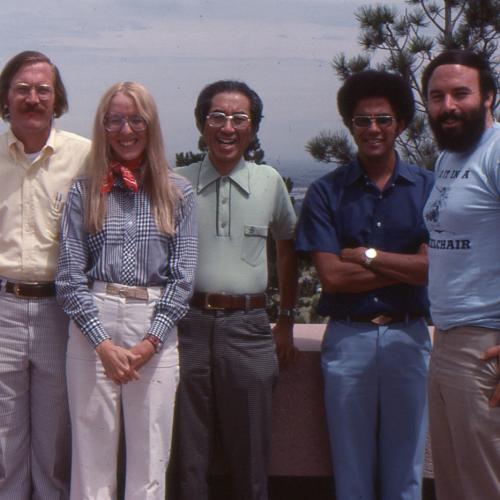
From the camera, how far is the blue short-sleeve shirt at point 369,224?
4.12 metres

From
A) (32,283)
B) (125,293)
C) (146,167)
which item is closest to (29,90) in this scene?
(146,167)

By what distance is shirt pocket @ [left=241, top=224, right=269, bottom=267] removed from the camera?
4168 millimetres

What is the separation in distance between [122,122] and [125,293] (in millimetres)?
597

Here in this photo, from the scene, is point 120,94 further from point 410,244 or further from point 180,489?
point 180,489

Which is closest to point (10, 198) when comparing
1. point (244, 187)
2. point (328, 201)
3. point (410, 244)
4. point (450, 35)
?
point (244, 187)

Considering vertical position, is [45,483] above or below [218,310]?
below

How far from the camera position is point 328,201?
13.8ft

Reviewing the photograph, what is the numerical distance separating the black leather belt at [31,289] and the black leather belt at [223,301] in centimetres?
53

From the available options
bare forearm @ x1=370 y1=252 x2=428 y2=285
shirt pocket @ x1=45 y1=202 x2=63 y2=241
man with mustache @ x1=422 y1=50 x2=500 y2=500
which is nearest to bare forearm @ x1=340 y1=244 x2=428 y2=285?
bare forearm @ x1=370 y1=252 x2=428 y2=285

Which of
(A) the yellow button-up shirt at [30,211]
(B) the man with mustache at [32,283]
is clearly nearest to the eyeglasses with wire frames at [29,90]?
(B) the man with mustache at [32,283]

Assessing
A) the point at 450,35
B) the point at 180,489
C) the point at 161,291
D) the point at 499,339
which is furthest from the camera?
the point at 450,35

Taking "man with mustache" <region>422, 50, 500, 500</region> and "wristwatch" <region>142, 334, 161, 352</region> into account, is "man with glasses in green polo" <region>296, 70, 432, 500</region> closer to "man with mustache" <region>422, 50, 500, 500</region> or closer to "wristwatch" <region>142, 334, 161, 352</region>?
"man with mustache" <region>422, 50, 500, 500</region>

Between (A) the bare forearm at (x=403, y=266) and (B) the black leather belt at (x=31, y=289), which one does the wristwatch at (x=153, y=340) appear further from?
(A) the bare forearm at (x=403, y=266)

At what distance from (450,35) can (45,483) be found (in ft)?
16.0
